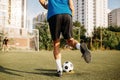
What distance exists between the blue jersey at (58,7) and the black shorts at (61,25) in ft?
0.23

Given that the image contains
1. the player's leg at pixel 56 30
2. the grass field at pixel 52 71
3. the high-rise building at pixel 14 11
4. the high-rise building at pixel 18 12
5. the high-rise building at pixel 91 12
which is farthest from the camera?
the high-rise building at pixel 91 12

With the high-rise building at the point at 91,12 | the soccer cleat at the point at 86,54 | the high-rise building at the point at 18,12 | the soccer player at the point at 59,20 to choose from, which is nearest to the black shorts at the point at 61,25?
the soccer player at the point at 59,20

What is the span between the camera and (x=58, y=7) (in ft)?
15.4

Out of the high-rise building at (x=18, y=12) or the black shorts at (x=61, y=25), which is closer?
the black shorts at (x=61, y=25)

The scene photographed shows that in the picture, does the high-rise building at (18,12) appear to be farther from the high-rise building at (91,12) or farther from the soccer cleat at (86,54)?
the high-rise building at (91,12)

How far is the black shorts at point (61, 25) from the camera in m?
4.67

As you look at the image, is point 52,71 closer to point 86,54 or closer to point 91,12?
point 86,54

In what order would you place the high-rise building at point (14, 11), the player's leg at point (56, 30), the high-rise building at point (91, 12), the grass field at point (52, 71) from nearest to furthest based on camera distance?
the grass field at point (52, 71) < the player's leg at point (56, 30) < the high-rise building at point (14, 11) < the high-rise building at point (91, 12)

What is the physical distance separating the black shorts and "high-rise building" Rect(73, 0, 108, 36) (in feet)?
361

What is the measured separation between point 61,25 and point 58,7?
31cm

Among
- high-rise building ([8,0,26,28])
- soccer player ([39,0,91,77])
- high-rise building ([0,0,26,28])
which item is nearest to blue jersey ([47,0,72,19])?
soccer player ([39,0,91,77])

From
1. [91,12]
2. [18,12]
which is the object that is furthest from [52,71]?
[91,12]

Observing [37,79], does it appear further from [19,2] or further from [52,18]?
[19,2]

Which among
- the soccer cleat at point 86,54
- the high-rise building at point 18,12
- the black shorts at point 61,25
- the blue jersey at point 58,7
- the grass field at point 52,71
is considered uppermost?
the high-rise building at point 18,12
